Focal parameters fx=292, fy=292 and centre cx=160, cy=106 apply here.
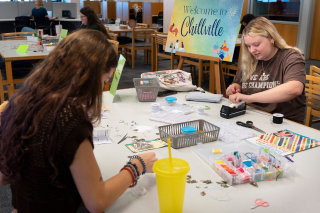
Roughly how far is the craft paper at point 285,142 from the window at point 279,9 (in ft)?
20.8

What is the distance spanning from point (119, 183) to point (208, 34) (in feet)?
6.27

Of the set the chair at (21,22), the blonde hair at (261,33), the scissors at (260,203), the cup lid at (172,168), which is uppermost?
the chair at (21,22)

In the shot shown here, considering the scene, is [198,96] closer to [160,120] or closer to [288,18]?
[160,120]

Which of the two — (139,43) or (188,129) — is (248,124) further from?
(139,43)

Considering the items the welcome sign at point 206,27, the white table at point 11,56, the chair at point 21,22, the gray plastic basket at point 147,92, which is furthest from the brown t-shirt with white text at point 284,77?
the chair at point 21,22

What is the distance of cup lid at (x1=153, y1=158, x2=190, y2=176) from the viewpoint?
79 centimetres

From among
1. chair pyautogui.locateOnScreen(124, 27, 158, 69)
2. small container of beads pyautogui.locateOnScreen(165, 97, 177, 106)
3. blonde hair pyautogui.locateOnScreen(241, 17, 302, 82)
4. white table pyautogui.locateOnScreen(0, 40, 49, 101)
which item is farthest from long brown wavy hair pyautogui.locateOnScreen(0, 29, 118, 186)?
chair pyautogui.locateOnScreen(124, 27, 158, 69)

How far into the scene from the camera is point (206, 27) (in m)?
2.55

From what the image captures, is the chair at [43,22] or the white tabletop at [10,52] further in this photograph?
the chair at [43,22]

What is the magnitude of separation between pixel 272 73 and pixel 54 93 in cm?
147

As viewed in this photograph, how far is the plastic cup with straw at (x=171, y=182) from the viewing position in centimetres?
79

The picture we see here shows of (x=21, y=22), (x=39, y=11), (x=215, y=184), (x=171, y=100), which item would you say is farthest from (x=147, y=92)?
(x=21, y=22)

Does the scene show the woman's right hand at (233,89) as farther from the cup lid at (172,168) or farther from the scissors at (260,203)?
the cup lid at (172,168)

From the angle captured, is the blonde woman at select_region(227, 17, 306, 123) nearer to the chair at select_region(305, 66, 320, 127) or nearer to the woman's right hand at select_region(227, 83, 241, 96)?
the woman's right hand at select_region(227, 83, 241, 96)
